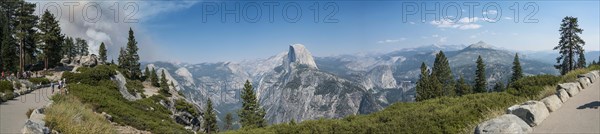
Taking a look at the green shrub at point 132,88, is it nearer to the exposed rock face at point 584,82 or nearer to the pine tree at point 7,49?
→ the pine tree at point 7,49

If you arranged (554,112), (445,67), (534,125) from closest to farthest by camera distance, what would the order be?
(534,125)
(554,112)
(445,67)

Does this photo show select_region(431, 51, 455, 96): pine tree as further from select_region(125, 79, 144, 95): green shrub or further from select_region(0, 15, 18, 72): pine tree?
select_region(0, 15, 18, 72): pine tree

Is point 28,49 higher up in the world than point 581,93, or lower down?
higher up

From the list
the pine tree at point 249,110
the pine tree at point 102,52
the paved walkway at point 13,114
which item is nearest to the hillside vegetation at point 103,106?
the paved walkway at point 13,114

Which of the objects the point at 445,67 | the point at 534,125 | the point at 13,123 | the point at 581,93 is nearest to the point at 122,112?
the point at 13,123

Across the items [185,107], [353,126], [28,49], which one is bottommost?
[185,107]

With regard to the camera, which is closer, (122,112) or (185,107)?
(122,112)

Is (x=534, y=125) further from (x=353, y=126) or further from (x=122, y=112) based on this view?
(x=122, y=112)
